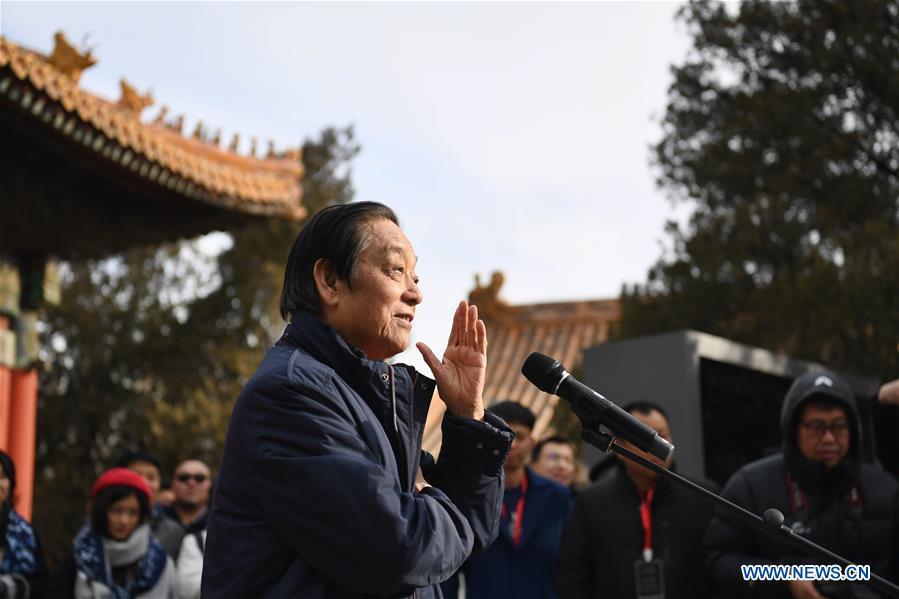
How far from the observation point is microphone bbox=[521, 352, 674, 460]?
8.18ft

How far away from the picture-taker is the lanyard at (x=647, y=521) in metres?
5.02

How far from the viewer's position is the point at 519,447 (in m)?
5.61

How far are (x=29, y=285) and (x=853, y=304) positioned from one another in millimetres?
6773

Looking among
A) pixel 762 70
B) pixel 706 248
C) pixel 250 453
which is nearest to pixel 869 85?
pixel 762 70

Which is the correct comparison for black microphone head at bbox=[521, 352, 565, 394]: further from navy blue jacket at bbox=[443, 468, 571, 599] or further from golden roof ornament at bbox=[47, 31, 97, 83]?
golden roof ornament at bbox=[47, 31, 97, 83]

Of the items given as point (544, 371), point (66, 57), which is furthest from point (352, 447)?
Result: point (66, 57)

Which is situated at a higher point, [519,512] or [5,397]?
[5,397]

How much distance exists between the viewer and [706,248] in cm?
1061

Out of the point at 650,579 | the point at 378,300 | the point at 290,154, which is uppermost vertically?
the point at 290,154

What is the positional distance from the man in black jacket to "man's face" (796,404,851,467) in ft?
1.89

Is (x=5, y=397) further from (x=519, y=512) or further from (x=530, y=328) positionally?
(x=530, y=328)

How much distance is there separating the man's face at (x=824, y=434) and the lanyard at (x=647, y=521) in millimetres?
733

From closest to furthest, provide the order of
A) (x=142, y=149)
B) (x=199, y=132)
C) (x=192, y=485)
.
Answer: (x=192, y=485)
(x=142, y=149)
(x=199, y=132)

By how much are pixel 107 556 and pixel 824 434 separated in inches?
118
